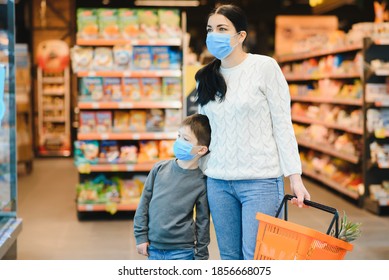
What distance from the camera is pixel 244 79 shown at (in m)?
2.76

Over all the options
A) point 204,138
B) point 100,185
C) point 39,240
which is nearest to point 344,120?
point 100,185

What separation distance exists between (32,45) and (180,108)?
7.15 meters

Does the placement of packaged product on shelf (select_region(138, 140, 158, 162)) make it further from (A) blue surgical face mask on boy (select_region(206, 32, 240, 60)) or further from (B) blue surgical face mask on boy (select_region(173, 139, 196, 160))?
(A) blue surgical face mask on boy (select_region(206, 32, 240, 60))

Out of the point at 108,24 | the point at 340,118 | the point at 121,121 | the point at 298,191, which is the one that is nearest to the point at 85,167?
the point at 121,121

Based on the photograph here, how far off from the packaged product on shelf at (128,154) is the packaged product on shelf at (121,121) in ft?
0.64

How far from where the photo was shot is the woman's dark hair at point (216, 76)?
2.78 m

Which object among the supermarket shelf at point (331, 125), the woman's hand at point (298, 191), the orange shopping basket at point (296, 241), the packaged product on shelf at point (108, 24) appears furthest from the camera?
the supermarket shelf at point (331, 125)

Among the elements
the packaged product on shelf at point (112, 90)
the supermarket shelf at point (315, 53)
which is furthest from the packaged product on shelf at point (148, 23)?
the supermarket shelf at point (315, 53)

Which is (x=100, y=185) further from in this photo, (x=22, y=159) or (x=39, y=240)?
(x=22, y=159)

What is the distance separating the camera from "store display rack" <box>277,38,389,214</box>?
7.36 m

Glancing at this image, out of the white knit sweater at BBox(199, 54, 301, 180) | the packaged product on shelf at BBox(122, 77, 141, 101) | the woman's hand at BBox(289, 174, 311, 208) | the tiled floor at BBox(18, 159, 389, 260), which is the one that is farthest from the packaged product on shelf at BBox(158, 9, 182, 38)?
the woman's hand at BBox(289, 174, 311, 208)

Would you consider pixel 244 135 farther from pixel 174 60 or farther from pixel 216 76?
pixel 174 60

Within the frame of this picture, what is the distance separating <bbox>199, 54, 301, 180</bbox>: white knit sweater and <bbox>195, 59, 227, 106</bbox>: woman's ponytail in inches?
1.2

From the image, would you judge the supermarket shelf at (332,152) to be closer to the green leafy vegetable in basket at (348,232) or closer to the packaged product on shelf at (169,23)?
the packaged product on shelf at (169,23)
